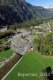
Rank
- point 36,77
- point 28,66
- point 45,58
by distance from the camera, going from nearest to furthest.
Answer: point 36,77 < point 28,66 < point 45,58

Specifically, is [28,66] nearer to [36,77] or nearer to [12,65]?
[12,65]

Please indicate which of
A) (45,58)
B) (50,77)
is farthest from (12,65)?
(50,77)

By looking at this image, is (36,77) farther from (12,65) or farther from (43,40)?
(43,40)

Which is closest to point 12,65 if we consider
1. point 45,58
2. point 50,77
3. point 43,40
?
point 45,58

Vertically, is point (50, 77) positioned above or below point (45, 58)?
above

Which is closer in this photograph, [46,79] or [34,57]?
[46,79]

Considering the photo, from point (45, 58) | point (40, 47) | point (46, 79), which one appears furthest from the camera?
point (40, 47)
